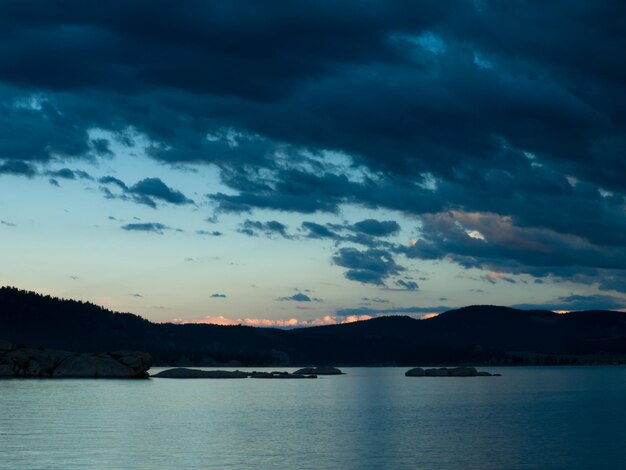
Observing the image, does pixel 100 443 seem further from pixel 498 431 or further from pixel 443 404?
pixel 443 404

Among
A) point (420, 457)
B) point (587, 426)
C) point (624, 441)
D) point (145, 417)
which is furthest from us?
point (145, 417)

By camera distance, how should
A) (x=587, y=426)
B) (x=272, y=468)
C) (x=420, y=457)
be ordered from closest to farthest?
1. (x=272, y=468)
2. (x=420, y=457)
3. (x=587, y=426)

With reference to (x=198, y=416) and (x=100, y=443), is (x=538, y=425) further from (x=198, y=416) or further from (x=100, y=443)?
(x=100, y=443)

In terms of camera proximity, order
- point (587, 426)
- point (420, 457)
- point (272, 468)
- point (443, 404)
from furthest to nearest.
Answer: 1. point (443, 404)
2. point (587, 426)
3. point (420, 457)
4. point (272, 468)

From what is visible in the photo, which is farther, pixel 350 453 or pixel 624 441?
pixel 624 441

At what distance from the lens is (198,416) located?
4557 inches

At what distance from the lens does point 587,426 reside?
102188 millimetres

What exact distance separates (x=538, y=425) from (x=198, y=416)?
45.3m

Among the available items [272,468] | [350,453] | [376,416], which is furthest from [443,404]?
[272,468]

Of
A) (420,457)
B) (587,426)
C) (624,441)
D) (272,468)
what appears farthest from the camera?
(587,426)

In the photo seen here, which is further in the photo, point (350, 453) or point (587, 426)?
point (587, 426)

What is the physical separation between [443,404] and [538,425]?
50.0 metres

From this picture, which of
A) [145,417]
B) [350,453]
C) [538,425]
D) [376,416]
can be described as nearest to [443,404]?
[376,416]

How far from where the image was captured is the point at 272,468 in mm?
62312
